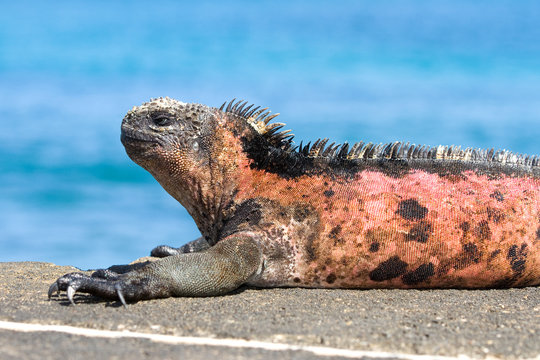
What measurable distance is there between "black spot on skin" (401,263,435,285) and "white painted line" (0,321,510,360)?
2.67m

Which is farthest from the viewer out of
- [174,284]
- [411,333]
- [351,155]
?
[351,155]

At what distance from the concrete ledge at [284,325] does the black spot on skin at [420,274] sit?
15 cm

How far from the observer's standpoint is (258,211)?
695 cm

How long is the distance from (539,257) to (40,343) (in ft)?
19.5

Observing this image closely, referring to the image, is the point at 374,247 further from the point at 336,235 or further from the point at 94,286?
the point at 94,286

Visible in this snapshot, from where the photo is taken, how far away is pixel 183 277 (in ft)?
19.6

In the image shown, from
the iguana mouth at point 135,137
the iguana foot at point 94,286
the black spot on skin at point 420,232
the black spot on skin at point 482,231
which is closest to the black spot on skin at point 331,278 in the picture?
the black spot on skin at point 420,232

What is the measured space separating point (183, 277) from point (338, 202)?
2.17m

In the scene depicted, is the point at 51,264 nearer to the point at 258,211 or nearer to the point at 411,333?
the point at 258,211

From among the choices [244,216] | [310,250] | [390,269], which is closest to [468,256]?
[390,269]

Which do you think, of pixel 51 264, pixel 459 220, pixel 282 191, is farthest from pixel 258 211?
pixel 51 264

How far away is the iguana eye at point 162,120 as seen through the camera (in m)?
7.08

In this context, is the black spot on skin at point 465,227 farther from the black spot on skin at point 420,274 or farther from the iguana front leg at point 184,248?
the iguana front leg at point 184,248

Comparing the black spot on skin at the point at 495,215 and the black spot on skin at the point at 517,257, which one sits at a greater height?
the black spot on skin at the point at 495,215
